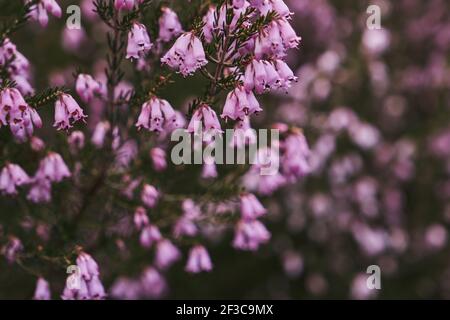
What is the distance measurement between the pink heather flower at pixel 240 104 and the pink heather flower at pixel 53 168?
1.39 m

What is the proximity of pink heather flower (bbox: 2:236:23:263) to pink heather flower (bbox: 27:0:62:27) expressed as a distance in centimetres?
146

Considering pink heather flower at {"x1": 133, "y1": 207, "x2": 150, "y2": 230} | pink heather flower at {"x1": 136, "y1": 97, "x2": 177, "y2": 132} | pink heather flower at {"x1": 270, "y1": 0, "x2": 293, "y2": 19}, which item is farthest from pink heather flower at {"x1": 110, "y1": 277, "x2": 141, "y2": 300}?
pink heather flower at {"x1": 270, "y1": 0, "x2": 293, "y2": 19}

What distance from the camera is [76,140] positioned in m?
4.64

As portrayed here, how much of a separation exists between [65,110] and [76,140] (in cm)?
103

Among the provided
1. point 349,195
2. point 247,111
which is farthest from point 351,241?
point 247,111

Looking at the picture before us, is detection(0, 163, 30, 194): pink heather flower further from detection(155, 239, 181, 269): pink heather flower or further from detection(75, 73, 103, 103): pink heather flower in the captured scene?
detection(155, 239, 181, 269): pink heather flower

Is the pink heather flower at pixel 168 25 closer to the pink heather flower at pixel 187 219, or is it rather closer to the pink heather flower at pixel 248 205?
the pink heather flower at pixel 248 205

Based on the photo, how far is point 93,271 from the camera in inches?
155

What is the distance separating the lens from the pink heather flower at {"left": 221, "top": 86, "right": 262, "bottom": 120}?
3.45 meters

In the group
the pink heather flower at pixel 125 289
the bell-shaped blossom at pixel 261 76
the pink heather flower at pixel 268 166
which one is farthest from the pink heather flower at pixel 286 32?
the pink heather flower at pixel 125 289

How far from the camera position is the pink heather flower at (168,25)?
13.5 ft

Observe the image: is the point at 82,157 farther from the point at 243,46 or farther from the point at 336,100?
the point at 336,100
